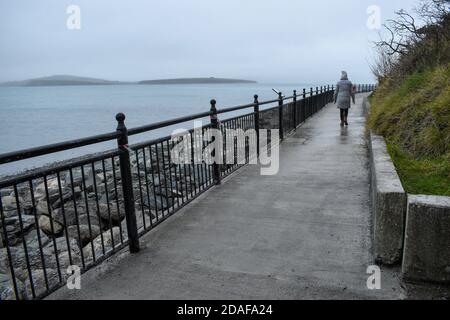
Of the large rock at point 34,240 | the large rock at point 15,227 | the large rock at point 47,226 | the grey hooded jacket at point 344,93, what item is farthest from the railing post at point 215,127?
the grey hooded jacket at point 344,93

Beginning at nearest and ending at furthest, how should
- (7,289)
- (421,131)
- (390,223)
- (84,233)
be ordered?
(390,223)
(7,289)
(421,131)
(84,233)

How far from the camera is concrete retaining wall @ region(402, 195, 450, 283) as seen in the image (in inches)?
120

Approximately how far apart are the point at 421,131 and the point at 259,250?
3.53 meters

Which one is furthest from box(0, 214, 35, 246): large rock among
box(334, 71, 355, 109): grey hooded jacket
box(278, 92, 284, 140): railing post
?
box(334, 71, 355, 109): grey hooded jacket

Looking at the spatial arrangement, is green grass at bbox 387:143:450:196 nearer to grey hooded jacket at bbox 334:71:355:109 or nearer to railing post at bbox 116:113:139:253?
railing post at bbox 116:113:139:253

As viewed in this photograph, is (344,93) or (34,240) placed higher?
(344,93)

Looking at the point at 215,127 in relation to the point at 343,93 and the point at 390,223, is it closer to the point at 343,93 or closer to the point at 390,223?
the point at 390,223

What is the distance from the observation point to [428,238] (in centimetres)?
310

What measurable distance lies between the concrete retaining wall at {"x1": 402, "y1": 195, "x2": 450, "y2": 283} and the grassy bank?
93cm

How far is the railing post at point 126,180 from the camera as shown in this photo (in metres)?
3.77

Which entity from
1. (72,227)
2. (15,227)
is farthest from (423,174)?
(15,227)

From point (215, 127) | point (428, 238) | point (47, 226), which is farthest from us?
point (47, 226)

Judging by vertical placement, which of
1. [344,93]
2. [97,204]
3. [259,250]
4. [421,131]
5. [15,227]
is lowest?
[15,227]
